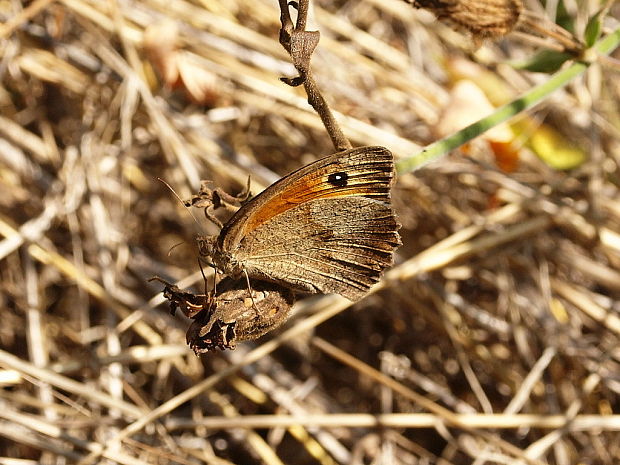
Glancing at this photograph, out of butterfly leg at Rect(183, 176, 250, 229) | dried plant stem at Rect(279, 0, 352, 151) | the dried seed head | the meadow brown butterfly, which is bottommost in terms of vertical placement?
the meadow brown butterfly

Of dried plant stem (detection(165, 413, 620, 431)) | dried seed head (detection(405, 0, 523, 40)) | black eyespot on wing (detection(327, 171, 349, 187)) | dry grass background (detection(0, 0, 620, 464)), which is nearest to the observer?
black eyespot on wing (detection(327, 171, 349, 187))

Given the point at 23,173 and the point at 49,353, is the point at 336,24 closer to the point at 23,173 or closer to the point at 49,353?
the point at 23,173

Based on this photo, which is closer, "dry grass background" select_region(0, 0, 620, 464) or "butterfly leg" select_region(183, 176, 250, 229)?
"butterfly leg" select_region(183, 176, 250, 229)

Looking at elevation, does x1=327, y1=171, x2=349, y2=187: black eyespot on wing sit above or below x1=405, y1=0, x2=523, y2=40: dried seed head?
below

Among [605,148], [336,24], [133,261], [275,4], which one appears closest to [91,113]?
[133,261]

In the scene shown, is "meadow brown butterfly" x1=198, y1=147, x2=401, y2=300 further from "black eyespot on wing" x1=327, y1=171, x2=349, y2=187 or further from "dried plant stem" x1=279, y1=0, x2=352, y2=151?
"dried plant stem" x1=279, y1=0, x2=352, y2=151

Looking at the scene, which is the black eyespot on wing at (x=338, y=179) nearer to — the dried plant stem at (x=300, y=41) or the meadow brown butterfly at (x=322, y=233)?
the meadow brown butterfly at (x=322, y=233)

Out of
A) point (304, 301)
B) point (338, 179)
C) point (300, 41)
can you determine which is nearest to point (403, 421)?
point (304, 301)

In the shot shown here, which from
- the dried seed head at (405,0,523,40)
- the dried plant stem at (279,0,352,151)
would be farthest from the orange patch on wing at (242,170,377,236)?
the dried seed head at (405,0,523,40)

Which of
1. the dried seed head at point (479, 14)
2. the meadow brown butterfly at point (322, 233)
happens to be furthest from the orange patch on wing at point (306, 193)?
the dried seed head at point (479, 14)

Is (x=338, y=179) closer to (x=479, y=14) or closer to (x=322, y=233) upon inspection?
(x=322, y=233)
